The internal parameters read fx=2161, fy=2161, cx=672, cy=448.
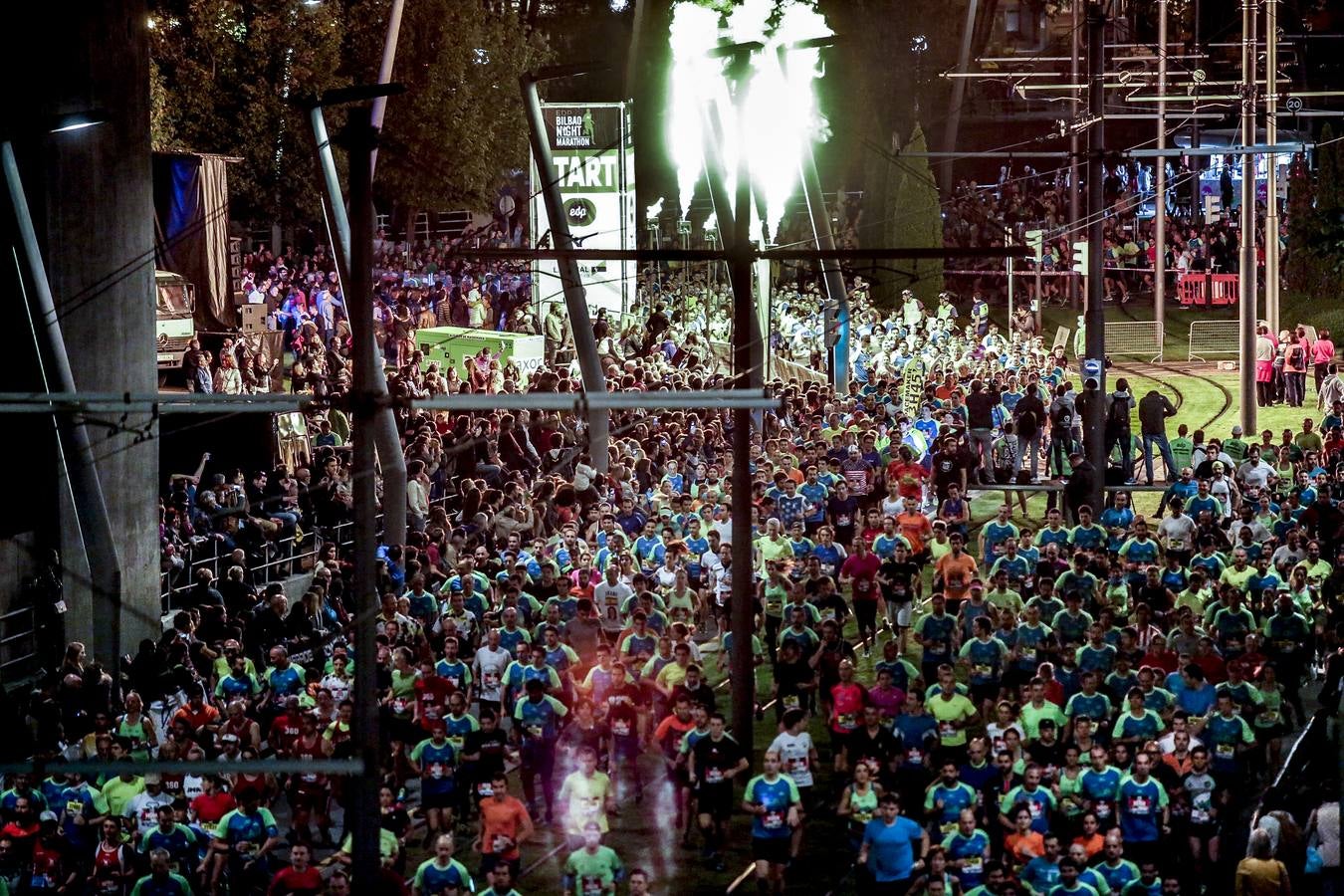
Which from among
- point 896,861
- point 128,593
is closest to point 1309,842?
point 896,861

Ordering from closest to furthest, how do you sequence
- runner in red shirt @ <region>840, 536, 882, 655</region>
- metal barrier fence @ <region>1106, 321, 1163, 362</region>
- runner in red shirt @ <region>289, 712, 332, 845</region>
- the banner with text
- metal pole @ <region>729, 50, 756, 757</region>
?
1. runner in red shirt @ <region>289, 712, 332, 845</region>
2. metal pole @ <region>729, 50, 756, 757</region>
3. runner in red shirt @ <region>840, 536, 882, 655</region>
4. the banner with text
5. metal barrier fence @ <region>1106, 321, 1163, 362</region>

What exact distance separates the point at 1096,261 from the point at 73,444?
41.6ft

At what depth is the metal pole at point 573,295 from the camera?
2734cm

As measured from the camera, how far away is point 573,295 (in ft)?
90.9

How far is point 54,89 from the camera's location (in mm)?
23828

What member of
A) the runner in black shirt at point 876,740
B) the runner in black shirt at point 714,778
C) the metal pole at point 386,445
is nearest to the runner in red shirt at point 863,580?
the runner in black shirt at point 876,740

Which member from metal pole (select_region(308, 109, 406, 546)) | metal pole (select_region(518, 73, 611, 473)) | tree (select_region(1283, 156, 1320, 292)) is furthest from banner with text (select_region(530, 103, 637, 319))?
tree (select_region(1283, 156, 1320, 292))

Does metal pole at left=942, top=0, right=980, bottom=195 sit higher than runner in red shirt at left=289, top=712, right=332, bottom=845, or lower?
higher

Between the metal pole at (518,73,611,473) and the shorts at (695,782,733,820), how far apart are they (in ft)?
33.8

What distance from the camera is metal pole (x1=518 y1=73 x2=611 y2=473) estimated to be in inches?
1077

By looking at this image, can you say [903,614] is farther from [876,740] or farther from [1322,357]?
[1322,357]

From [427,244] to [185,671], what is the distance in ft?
126

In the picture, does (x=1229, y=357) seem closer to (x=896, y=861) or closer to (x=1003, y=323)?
(x=1003, y=323)

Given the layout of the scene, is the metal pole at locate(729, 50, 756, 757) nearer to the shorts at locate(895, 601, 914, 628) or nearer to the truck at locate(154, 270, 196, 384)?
the shorts at locate(895, 601, 914, 628)
